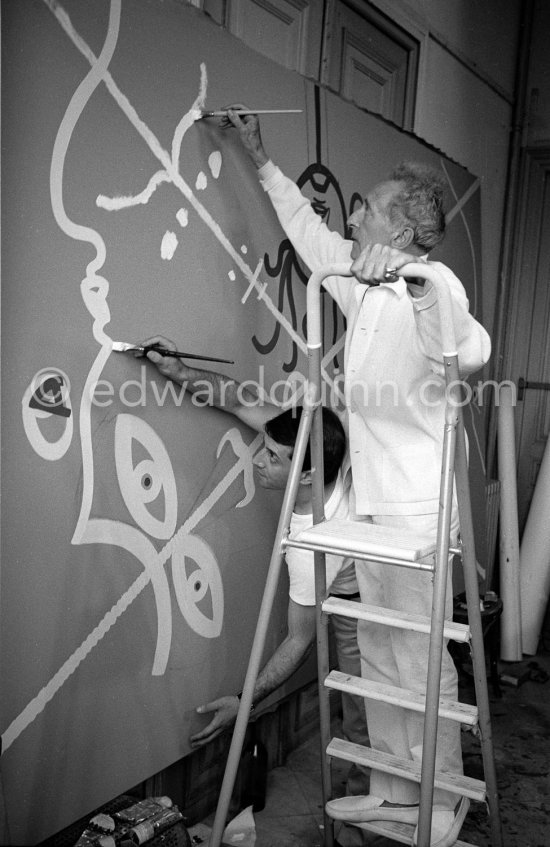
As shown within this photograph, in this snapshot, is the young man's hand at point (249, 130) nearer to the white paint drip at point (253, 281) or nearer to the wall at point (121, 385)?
the wall at point (121, 385)

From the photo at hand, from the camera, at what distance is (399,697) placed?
1.92m

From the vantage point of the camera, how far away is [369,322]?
2.14 metres

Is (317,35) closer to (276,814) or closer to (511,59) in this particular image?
(511,59)

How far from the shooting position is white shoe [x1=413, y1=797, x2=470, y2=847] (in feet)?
6.54

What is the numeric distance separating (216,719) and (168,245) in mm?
1266

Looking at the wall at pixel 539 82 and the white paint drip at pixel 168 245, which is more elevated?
the wall at pixel 539 82

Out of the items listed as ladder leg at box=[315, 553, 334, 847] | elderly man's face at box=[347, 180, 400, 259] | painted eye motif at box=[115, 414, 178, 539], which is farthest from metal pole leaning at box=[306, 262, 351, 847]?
painted eye motif at box=[115, 414, 178, 539]

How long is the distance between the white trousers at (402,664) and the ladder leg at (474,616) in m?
0.12

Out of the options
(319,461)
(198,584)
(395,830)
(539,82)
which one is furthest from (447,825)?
(539,82)

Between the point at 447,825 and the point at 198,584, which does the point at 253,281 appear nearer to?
the point at 198,584

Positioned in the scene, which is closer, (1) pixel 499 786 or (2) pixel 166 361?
(2) pixel 166 361

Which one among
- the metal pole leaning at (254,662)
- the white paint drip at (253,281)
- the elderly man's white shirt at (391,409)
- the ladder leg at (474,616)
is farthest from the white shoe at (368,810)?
the white paint drip at (253,281)

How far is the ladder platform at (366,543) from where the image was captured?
169 centimetres

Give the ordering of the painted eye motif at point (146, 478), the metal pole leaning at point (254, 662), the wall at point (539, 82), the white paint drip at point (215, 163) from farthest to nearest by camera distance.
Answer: the wall at point (539, 82), the white paint drip at point (215, 163), the painted eye motif at point (146, 478), the metal pole leaning at point (254, 662)
